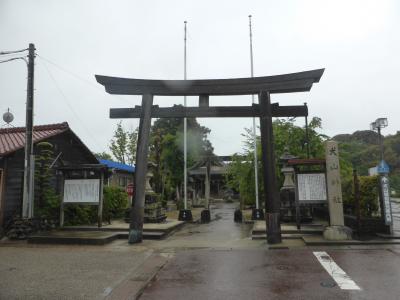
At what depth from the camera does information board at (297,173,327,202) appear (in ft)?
38.0

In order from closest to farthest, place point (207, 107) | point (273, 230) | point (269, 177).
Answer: point (273, 230)
point (269, 177)
point (207, 107)

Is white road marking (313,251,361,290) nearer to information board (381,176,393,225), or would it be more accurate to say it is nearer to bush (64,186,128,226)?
information board (381,176,393,225)

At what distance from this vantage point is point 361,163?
55719mm

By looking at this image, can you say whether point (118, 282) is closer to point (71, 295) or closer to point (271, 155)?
point (71, 295)

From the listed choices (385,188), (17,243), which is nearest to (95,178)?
(17,243)

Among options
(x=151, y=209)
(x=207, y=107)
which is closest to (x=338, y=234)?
(x=207, y=107)

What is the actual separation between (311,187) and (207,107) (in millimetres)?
4482

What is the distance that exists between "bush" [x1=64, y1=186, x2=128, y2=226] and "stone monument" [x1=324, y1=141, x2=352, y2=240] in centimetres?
933

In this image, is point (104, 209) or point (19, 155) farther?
point (104, 209)

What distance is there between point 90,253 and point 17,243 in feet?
12.2

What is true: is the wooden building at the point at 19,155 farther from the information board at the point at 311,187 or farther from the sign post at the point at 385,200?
the sign post at the point at 385,200

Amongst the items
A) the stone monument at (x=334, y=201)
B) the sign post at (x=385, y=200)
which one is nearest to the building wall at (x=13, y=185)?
the stone monument at (x=334, y=201)

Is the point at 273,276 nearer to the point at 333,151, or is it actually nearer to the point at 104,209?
the point at 333,151

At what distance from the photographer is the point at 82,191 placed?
13227 millimetres
